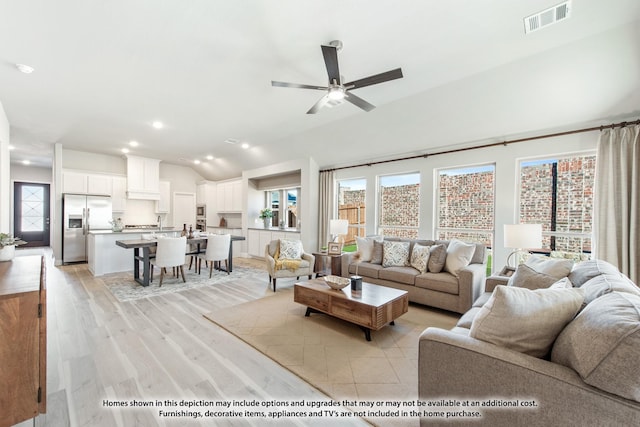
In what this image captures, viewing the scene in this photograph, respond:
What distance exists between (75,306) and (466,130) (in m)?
6.11

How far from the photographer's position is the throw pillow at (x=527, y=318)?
123 centimetres

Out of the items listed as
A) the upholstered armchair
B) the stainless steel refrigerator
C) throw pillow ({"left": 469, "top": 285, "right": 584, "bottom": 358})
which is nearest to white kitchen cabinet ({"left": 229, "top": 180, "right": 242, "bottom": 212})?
the stainless steel refrigerator

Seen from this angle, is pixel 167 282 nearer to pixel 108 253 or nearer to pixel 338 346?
pixel 108 253

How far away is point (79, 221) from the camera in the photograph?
254 inches

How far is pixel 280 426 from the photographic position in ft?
5.22

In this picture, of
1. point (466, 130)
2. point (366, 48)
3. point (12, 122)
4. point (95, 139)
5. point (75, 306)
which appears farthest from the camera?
point (95, 139)

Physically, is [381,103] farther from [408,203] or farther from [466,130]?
[408,203]

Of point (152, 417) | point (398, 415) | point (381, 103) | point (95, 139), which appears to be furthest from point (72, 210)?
point (398, 415)

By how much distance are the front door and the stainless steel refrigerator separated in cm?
486

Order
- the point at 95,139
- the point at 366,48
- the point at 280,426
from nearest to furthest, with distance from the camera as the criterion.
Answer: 1. the point at 280,426
2. the point at 366,48
3. the point at 95,139

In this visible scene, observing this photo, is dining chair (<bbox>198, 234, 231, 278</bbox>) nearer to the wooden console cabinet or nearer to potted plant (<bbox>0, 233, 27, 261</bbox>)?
potted plant (<bbox>0, 233, 27, 261</bbox>)

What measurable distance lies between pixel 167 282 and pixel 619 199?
6.62 m

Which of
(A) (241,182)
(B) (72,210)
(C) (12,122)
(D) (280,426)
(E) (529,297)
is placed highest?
(C) (12,122)

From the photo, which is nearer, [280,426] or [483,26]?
[280,426]
